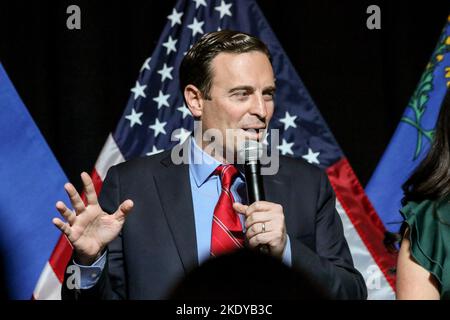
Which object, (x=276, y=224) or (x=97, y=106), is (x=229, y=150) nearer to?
(x=276, y=224)

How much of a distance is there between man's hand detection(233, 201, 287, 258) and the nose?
1.52 ft

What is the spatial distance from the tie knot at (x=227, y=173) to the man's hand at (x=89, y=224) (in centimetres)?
39

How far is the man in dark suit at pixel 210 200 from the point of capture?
6.09 feet

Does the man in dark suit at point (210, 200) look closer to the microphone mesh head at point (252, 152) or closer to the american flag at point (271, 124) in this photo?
the microphone mesh head at point (252, 152)

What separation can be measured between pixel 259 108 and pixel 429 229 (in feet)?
2.09

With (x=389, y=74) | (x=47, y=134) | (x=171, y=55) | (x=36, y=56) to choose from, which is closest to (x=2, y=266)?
(x=47, y=134)

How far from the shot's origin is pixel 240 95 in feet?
6.62

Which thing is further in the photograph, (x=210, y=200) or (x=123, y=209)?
(x=210, y=200)

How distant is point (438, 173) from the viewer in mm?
1524

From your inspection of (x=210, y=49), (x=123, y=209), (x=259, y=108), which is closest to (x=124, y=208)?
(x=123, y=209)

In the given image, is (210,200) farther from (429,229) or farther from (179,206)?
(429,229)
